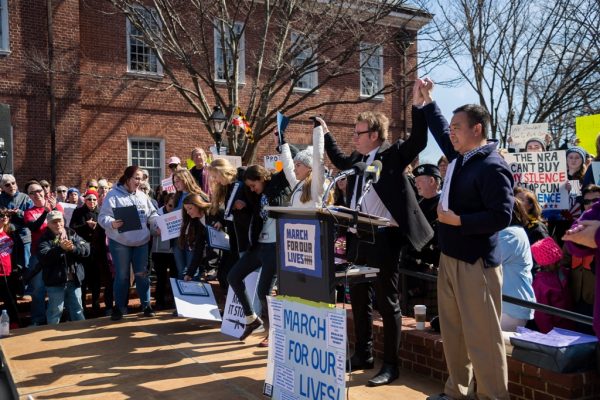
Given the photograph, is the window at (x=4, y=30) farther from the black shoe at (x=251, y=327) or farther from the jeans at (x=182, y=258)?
the black shoe at (x=251, y=327)

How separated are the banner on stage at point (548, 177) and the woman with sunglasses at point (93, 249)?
590cm

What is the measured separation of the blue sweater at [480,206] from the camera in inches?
136

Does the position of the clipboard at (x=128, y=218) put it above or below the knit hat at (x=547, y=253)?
above

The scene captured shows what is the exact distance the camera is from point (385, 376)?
14.6ft

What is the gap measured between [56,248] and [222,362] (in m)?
3.06

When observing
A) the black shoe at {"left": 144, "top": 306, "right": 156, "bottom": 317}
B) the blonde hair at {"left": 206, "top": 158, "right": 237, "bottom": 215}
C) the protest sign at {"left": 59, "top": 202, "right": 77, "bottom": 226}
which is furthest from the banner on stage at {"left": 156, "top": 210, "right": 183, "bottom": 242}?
the protest sign at {"left": 59, "top": 202, "right": 77, "bottom": 226}

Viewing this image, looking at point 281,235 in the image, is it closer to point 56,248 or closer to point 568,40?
point 56,248

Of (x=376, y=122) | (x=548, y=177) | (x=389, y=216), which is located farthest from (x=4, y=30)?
(x=389, y=216)

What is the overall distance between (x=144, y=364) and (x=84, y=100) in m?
13.7

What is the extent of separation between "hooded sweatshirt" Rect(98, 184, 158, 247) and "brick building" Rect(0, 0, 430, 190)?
970cm

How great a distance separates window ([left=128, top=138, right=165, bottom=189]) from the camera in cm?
1856

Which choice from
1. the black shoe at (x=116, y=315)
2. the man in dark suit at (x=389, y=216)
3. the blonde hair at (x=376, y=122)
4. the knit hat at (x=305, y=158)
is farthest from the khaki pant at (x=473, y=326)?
the black shoe at (x=116, y=315)

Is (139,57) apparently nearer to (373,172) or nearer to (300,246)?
(300,246)

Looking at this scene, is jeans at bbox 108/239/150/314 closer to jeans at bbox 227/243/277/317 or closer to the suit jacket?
jeans at bbox 227/243/277/317
